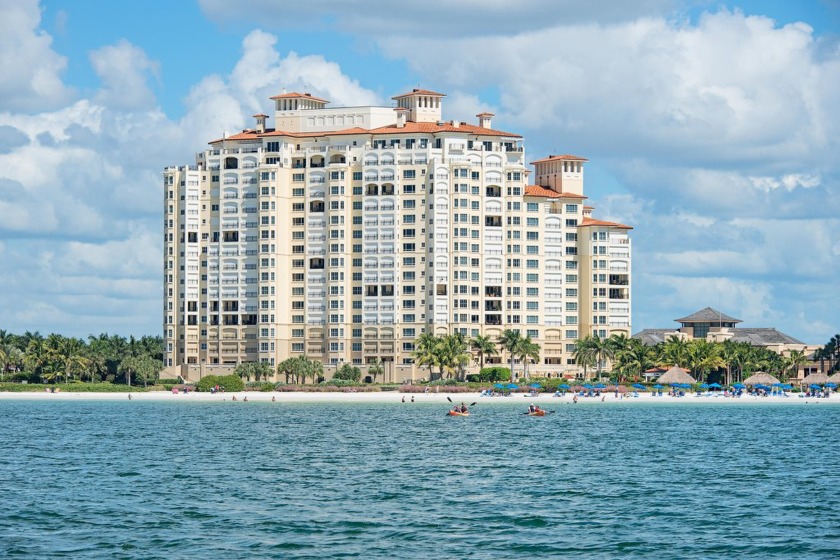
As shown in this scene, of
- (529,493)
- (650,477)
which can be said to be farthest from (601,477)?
(529,493)

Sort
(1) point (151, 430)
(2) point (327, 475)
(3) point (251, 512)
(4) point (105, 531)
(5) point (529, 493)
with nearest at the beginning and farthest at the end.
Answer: (4) point (105, 531), (3) point (251, 512), (5) point (529, 493), (2) point (327, 475), (1) point (151, 430)

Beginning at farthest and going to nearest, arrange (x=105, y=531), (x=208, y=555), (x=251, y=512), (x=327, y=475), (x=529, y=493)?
(x=327, y=475)
(x=529, y=493)
(x=251, y=512)
(x=105, y=531)
(x=208, y=555)

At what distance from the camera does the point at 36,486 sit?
265ft

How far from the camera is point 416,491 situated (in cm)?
7856

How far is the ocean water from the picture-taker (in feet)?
199

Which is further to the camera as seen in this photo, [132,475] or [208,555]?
[132,475]

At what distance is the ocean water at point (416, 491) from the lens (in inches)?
2392

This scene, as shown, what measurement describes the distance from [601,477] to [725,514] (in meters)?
17.9

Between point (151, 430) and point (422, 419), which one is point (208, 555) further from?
point (422, 419)

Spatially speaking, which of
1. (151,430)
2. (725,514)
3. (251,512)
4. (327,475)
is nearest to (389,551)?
(251,512)

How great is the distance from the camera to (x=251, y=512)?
69312 mm

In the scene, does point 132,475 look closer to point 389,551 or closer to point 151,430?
point 389,551

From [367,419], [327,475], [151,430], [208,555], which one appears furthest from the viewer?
[367,419]

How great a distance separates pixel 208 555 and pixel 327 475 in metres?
30.1
